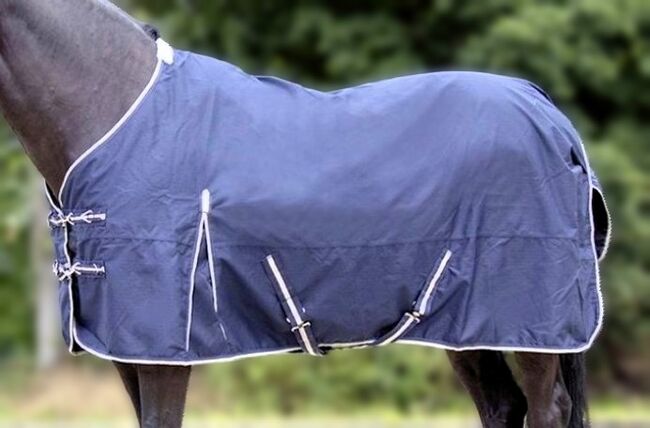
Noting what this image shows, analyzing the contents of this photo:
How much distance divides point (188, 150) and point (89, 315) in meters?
0.52

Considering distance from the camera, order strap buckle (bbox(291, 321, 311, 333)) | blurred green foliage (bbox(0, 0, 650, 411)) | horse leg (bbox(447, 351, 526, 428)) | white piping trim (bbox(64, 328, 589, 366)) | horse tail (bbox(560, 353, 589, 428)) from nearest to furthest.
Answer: white piping trim (bbox(64, 328, 589, 366)), strap buckle (bbox(291, 321, 311, 333)), horse tail (bbox(560, 353, 589, 428)), horse leg (bbox(447, 351, 526, 428)), blurred green foliage (bbox(0, 0, 650, 411))

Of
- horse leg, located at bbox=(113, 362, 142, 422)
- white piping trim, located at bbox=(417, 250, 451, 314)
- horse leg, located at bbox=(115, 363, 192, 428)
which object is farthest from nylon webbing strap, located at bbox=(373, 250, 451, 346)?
horse leg, located at bbox=(113, 362, 142, 422)

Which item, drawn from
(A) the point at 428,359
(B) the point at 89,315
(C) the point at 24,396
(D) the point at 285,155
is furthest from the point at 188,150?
(C) the point at 24,396

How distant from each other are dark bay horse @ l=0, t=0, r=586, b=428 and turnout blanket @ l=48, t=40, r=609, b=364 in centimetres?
6

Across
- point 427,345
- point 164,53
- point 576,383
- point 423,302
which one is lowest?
point 576,383

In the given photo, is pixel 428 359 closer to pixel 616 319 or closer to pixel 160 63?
pixel 616 319

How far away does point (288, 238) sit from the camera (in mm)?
3320

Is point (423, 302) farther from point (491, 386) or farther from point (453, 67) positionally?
point (453, 67)

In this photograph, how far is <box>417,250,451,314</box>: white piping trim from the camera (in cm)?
338

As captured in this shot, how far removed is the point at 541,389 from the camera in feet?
11.6

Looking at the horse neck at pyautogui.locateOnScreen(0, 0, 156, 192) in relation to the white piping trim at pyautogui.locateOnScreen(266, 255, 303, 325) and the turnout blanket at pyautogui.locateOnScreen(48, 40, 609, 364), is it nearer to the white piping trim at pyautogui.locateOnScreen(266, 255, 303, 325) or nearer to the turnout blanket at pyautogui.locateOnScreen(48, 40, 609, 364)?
the turnout blanket at pyautogui.locateOnScreen(48, 40, 609, 364)

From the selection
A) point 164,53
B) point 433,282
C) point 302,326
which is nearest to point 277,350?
point 302,326

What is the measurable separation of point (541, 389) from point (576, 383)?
0.68 ft

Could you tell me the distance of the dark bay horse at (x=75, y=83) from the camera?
3.27m
